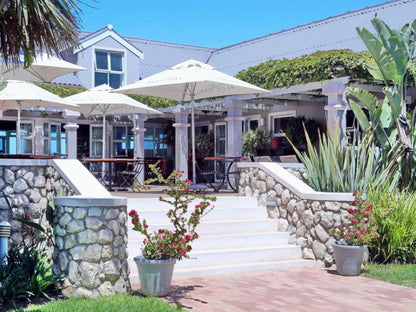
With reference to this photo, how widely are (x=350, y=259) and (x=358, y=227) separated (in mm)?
520

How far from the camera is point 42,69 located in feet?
34.3

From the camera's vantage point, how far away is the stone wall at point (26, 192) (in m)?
7.65

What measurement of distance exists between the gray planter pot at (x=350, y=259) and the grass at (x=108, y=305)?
3.05 m

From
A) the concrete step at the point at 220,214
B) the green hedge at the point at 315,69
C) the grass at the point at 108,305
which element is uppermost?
the green hedge at the point at 315,69

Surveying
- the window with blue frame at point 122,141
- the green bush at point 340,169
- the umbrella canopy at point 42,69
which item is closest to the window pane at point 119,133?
the window with blue frame at point 122,141

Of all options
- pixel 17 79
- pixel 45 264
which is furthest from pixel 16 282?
pixel 17 79

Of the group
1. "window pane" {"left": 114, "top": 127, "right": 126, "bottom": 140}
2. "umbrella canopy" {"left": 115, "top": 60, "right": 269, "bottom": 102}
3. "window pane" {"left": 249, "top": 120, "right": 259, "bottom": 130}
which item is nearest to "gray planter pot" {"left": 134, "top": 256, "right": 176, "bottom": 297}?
"umbrella canopy" {"left": 115, "top": 60, "right": 269, "bottom": 102}

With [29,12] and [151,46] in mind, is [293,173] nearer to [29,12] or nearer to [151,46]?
[29,12]

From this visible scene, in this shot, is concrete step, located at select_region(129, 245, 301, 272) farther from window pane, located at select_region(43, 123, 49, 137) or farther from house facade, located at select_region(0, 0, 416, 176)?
window pane, located at select_region(43, 123, 49, 137)

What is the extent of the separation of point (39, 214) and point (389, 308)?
16.6 ft

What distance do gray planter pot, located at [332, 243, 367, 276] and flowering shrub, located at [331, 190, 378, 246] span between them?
17cm

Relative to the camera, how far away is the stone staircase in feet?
25.4

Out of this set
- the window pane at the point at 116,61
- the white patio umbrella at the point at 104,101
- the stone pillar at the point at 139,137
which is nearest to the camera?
the white patio umbrella at the point at 104,101

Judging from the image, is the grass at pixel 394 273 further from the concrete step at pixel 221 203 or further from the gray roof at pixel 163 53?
the gray roof at pixel 163 53
